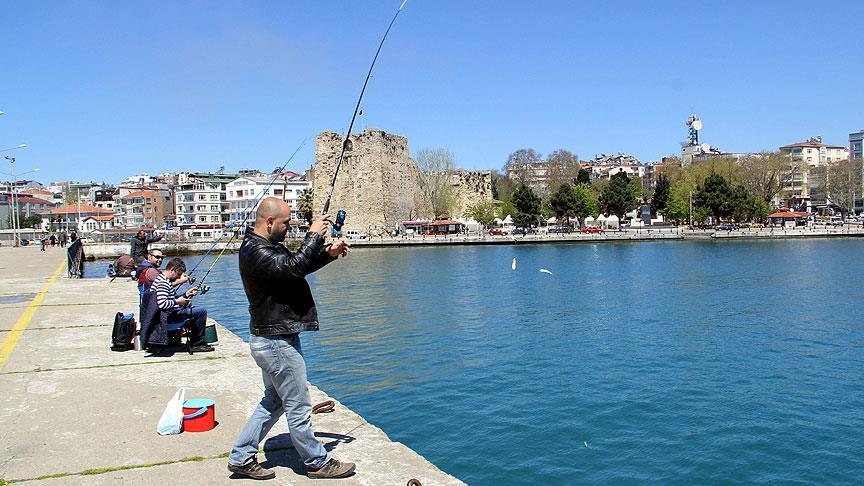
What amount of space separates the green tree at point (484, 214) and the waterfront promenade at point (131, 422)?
77174 millimetres

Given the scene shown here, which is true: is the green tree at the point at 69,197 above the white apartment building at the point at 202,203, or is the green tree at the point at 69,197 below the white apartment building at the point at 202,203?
above

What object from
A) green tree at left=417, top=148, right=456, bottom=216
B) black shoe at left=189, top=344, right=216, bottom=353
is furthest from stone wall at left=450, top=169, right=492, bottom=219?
black shoe at left=189, top=344, right=216, bottom=353

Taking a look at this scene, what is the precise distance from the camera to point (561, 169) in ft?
346

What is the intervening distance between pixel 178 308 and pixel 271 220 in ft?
14.7

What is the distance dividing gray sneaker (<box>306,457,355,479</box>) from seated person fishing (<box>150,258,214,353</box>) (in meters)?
4.36

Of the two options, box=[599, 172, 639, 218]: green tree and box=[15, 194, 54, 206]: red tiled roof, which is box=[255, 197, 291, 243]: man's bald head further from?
box=[15, 194, 54, 206]: red tiled roof

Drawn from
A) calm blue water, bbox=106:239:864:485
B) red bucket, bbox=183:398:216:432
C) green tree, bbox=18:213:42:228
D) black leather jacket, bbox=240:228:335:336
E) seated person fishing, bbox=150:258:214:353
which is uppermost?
green tree, bbox=18:213:42:228

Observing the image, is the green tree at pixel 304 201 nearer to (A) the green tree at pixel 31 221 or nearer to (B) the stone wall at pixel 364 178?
(B) the stone wall at pixel 364 178

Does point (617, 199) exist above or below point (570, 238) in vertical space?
above

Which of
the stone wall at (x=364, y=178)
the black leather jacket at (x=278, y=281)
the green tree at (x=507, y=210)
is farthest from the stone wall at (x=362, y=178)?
the black leather jacket at (x=278, y=281)

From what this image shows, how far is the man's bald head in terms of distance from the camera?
14.9ft

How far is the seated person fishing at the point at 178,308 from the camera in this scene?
8.15 meters

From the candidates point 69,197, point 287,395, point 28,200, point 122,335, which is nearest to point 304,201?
point 28,200

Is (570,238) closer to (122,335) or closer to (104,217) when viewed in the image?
(122,335)
